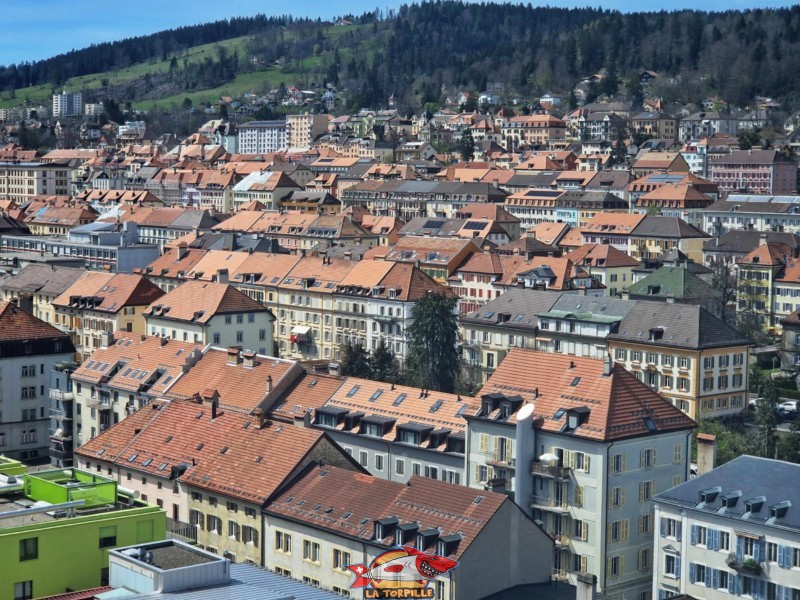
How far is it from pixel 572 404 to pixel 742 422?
29579mm

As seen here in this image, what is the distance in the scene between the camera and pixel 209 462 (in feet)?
176

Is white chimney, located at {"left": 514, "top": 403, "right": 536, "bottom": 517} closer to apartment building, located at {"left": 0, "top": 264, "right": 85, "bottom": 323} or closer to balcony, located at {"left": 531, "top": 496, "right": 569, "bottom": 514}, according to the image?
balcony, located at {"left": 531, "top": 496, "right": 569, "bottom": 514}

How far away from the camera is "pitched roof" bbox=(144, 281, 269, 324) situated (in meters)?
87.1

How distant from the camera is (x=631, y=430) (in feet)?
171

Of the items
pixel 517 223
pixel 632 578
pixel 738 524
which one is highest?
pixel 517 223

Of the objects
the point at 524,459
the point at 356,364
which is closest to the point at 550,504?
the point at 524,459

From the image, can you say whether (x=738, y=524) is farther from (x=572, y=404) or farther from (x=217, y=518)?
(x=217, y=518)

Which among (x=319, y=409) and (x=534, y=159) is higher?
(x=534, y=159)

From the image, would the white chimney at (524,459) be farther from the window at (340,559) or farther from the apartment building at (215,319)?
the apartment building at (215,319)

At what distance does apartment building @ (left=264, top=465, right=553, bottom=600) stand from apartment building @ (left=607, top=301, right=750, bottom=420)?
33.7 metres

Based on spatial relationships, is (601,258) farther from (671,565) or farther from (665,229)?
(671,565)

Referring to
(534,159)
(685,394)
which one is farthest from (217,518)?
(534,159)

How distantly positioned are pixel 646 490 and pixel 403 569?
14.6 metres

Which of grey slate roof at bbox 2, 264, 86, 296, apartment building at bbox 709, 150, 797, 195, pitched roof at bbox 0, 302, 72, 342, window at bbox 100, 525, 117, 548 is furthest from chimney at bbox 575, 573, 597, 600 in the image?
apartment building at bbox 709, 150, 797, 195
